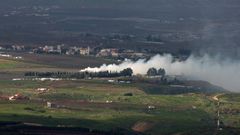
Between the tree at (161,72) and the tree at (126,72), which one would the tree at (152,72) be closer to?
the tree at (161,72)

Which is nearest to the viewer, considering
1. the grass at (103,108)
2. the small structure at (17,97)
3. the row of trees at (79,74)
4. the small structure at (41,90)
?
the grass at (103,108)

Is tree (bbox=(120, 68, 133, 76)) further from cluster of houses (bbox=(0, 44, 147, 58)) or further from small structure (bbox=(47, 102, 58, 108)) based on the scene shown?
small structure (bbox=(47, 102, 58, 108))

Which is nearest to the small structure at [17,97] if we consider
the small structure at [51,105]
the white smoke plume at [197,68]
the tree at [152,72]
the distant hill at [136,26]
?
the small structure at [51,105]

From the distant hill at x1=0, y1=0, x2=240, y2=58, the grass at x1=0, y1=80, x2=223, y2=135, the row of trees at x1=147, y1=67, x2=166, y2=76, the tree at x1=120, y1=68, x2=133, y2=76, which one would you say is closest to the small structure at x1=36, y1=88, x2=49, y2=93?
the grass at x1=0, y1=80, x2=223, y2=135

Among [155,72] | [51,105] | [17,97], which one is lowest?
[51,105]

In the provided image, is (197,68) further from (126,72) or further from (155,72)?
(126,72)

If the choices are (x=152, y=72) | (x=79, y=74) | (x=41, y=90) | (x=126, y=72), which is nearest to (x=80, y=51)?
(x=152, y=72)

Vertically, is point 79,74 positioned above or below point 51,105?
above

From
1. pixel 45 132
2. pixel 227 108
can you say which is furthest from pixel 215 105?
pixel 45 132

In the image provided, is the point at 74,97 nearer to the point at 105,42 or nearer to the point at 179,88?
the point at 179,88
